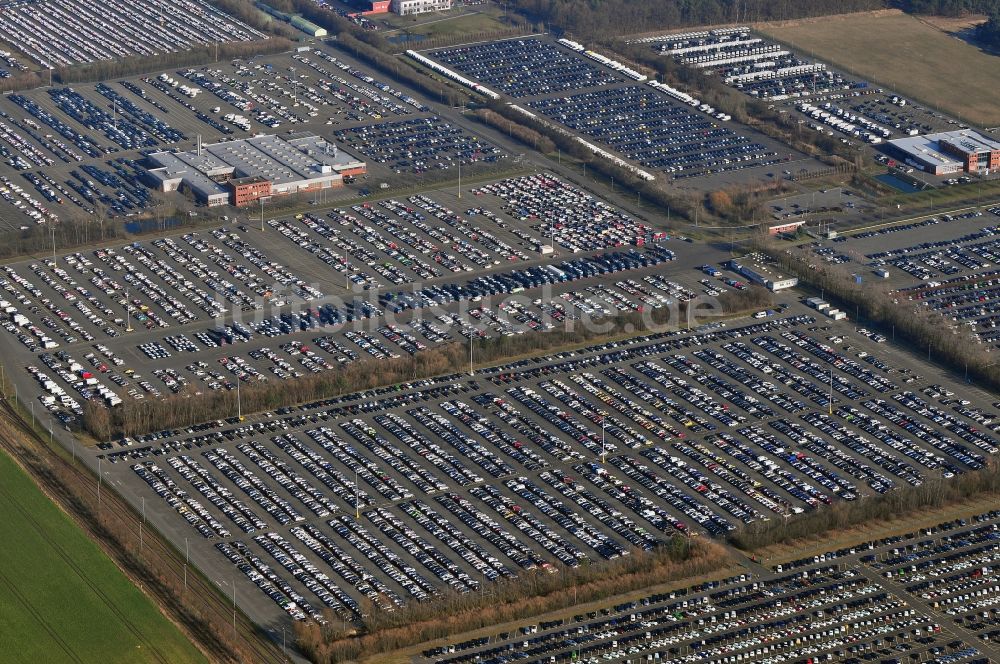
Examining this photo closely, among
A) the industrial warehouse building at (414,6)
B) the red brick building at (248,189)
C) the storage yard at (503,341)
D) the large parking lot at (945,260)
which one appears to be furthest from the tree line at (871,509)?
the industrial warehouse building at (414,6)

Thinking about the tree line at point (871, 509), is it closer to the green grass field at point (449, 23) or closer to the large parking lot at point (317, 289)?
the large parking lot at point (317, 289)

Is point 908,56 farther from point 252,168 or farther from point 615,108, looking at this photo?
point 252,168


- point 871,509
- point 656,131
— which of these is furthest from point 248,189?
point 871,509

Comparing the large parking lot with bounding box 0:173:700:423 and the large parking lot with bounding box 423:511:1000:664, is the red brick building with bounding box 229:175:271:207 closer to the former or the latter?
the large parking lot with bounding box 0:173:700:423

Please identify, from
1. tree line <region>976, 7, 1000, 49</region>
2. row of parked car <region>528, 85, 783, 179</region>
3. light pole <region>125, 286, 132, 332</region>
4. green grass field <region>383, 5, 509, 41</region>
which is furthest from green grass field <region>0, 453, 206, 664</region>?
tree line <region>976, 7, 1000, 49</region>

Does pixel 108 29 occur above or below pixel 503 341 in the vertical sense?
below

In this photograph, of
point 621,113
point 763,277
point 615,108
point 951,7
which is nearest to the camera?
point 763,277

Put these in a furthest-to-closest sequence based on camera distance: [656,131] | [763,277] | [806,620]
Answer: [656,131] → [763,277] → [806,620]
